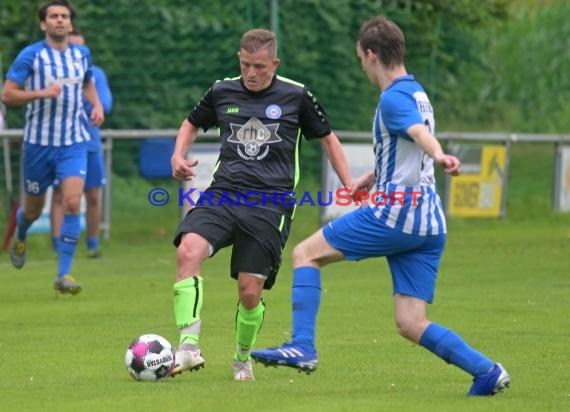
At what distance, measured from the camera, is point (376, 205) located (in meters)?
7.36

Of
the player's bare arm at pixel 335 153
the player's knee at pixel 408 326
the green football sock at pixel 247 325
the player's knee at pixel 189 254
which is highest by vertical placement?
the player's bare arm at pixel 335 153

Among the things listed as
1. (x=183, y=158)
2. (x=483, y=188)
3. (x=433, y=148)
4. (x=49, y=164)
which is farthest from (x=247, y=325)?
(x=483, y=188)

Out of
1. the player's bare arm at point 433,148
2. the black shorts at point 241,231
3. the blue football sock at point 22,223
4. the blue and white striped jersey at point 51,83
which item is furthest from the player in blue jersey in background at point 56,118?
the player's bare arm at point 433,148

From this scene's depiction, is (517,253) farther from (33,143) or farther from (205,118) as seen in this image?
(205,118)

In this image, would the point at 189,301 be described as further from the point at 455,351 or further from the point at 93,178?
the point at 93,178

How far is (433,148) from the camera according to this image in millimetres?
6969

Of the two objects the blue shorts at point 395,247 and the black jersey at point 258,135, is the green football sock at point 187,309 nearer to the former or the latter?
the black jersey at point 258,135

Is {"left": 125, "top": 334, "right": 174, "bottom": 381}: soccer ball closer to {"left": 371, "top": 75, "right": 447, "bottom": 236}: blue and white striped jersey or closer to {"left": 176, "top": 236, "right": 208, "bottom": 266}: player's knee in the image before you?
{"left": 176, "top": 236, "right": 208, "bottom": 266}: player's knee

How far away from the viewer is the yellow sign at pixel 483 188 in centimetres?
2078

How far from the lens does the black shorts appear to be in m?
7.99

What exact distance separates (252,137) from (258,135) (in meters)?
0.04

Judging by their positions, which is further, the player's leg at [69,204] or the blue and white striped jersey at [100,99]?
the blue and white striped jersey at [100,99]

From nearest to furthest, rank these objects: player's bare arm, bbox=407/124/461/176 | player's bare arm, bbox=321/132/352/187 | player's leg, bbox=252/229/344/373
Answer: player's bare arm, bbox=407/124/461/176 < player's leg, bbox=252/229/344/373 < player's bare arm, bbox=321/132/352/187

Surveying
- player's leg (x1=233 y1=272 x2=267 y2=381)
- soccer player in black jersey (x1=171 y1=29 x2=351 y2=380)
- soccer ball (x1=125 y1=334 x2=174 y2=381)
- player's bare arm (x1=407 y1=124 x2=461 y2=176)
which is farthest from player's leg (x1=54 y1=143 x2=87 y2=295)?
player's bare arm (x1=407 y1=124 x2=461 y2=176)
